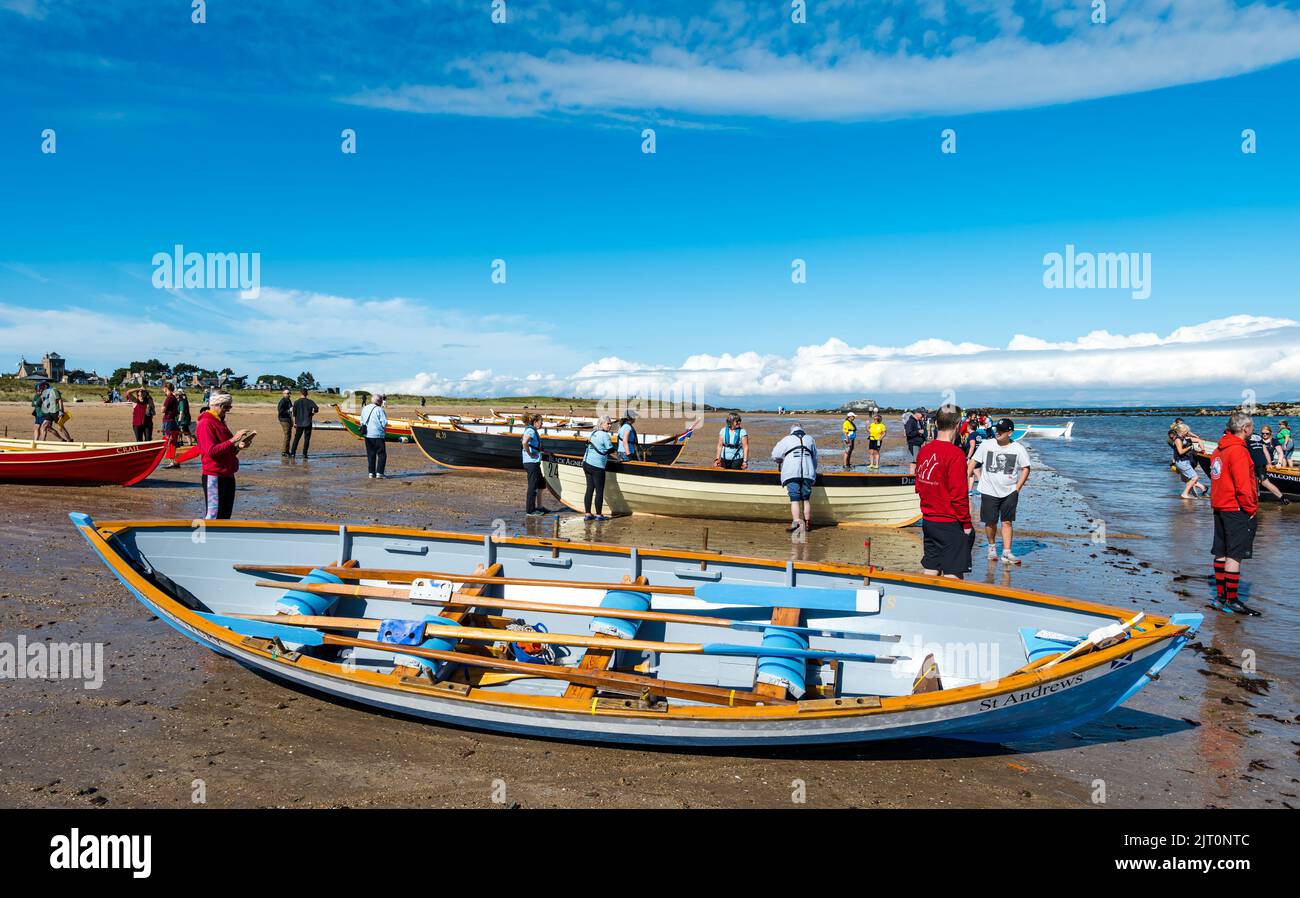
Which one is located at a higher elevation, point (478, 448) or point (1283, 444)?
point (1283, 444)

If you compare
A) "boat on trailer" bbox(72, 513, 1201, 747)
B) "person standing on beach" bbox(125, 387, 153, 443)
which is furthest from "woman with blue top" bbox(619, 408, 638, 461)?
"person standing on beach" bbox(125, 387, 153, 443)

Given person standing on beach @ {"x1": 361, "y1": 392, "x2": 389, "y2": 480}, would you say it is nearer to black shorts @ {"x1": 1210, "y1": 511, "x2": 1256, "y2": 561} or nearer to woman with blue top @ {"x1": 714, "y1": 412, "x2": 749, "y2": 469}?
woman with blue top @ {"x1": 714, "y1": 412, "x2": 749, "y2": 469}

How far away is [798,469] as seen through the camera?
1325cm

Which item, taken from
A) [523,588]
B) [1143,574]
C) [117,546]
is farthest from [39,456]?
[1143,574]

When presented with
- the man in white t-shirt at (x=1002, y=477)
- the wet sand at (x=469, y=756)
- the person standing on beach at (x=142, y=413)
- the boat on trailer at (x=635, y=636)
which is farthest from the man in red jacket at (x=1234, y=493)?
the person standing on beach at (x=142, y=413)

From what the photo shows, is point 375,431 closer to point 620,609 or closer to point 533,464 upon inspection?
point 533,464

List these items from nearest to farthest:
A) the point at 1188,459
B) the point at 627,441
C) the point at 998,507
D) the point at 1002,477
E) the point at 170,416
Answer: the point at 1002,477 → the point at 998,507 → the point at 627,441 → the point at 170,416 → the point at 1188,459

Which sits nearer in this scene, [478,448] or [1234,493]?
[1234,493]

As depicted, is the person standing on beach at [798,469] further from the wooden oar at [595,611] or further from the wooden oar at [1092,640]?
the wooden oar at [1092,640]

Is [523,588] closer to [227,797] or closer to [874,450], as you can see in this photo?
[227,797]

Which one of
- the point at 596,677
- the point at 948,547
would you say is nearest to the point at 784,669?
the point at 596,677

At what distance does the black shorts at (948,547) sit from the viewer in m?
7.18

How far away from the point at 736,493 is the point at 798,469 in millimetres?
1752

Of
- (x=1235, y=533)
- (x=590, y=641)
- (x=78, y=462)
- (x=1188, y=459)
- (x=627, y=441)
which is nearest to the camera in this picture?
(x=590, y=641)
